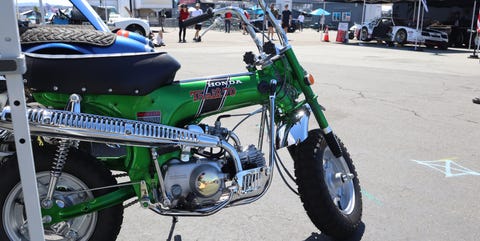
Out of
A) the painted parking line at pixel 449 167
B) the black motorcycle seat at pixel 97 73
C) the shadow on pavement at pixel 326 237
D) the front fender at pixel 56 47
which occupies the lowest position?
the shadow on pavement at pixel 326 237

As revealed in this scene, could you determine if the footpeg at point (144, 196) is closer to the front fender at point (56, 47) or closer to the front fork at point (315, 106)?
the front fender at point (56, 47)

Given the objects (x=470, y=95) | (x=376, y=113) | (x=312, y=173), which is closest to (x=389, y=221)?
(x=312, y=173)

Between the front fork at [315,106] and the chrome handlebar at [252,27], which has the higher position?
the chrome handlebar at [252,27]

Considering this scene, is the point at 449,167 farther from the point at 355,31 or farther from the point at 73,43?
the point at 355,31

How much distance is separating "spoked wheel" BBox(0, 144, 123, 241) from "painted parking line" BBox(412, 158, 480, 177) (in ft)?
11.0

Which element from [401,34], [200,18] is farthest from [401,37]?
[200,18]

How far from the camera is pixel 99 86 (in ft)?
8.27

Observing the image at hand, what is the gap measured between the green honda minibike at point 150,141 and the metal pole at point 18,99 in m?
0.46

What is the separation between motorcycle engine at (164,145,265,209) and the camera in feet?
8.81

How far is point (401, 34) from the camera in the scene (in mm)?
21766

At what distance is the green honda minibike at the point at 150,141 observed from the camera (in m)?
2.47

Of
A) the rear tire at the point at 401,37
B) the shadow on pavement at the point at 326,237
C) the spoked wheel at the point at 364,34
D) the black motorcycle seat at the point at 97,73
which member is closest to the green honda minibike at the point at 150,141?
the black motorcycle seat at the point at 97,73

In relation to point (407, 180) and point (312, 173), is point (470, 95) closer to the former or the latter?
point (407, 180)

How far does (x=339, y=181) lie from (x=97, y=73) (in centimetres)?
183
